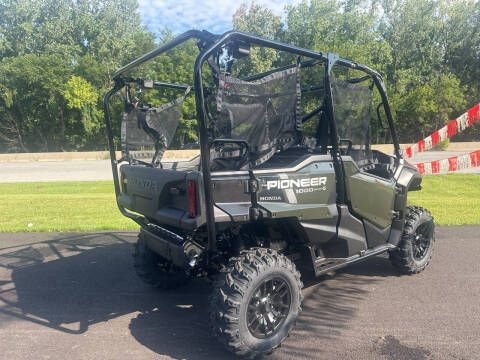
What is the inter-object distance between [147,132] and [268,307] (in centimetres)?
211

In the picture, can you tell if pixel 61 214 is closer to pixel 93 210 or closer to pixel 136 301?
pixel 93 210

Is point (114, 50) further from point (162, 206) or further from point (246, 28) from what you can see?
point (162, 206)

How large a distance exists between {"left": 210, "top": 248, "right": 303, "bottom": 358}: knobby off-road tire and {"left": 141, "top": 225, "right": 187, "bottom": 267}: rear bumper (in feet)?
1.32

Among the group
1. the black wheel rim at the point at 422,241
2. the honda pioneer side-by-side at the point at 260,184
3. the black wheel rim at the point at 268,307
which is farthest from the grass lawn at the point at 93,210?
the black wheel rim at the point at 268,307

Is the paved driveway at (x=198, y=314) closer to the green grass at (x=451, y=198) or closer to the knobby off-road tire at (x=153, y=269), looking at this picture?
the knobby off-road tire at (x=153, y=269)

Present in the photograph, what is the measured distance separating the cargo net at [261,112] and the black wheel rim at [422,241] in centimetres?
247

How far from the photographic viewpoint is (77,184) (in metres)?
16.1

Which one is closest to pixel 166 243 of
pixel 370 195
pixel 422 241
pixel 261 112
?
pixel 261 112

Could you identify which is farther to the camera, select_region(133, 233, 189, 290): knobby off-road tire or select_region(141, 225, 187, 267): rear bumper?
select_region(133, 233, 189, 290): knobby off-road tire

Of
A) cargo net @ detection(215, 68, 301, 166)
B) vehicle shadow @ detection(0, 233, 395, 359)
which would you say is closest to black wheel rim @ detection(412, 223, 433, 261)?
vehicle shadow @ detection(0, 233, 395, 359)

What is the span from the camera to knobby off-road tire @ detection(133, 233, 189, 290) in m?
4.75

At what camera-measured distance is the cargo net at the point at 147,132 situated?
14.3 feet

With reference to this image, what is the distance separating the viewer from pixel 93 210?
9875 millimetres

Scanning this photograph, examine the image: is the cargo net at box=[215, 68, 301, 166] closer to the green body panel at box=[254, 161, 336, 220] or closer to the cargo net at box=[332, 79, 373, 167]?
the green body panel at box=[254, 161, 336, 220]
